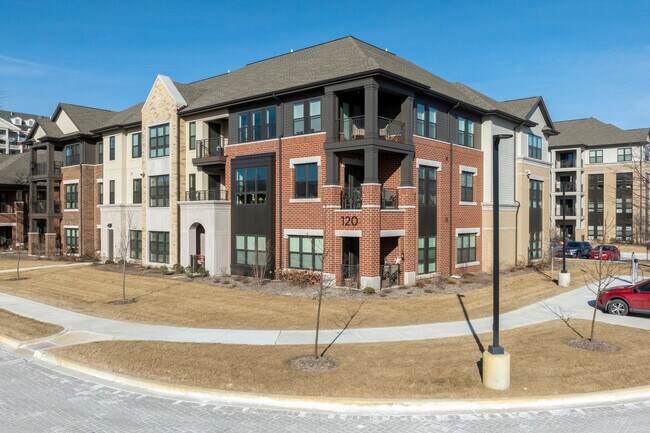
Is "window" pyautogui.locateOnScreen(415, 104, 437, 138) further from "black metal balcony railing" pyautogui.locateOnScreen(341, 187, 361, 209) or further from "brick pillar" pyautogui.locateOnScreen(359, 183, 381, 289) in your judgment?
"brick pillar" pyautogui.locateOnScreen(359, 183, 381, 289)

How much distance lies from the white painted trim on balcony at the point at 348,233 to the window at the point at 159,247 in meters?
15.4

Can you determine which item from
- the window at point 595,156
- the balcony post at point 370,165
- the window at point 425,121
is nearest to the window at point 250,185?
the balcony post at point 370,165

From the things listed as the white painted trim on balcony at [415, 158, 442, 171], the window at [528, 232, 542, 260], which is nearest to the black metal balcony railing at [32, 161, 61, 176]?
the white painted trim on balcony at [415, 158, 442, 171]

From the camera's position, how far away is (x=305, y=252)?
25.4 meters

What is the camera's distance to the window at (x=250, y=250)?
2709 centimetres

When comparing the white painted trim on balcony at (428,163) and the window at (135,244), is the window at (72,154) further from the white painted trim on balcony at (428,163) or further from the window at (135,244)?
the white painted trim on balcony at (428,163)

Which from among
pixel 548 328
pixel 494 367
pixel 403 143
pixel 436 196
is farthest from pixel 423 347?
pixel 436 196

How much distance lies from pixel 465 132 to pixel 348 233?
12.6 meters

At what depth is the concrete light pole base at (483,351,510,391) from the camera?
10.2m

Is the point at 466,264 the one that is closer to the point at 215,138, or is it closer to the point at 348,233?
the point at 348,233

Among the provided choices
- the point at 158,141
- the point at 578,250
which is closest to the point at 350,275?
the point at 158,141

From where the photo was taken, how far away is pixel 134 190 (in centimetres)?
3666

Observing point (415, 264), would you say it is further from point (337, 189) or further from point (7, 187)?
point (7, 187)

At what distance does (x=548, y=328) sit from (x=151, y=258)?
27.5m
